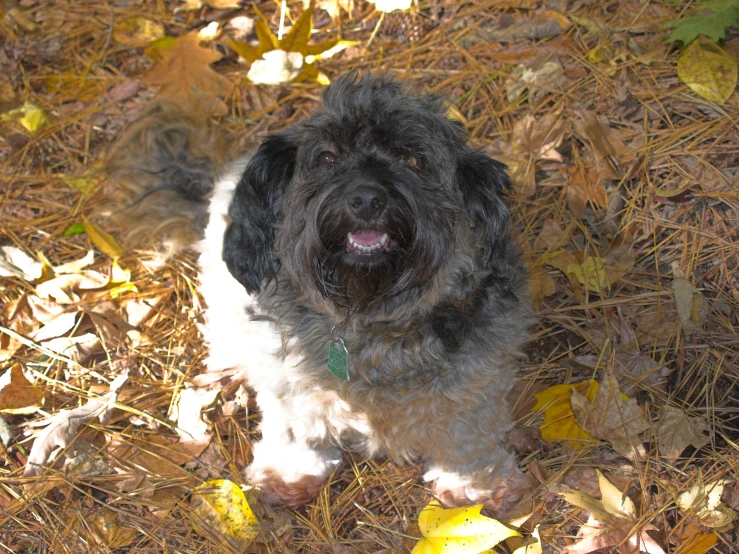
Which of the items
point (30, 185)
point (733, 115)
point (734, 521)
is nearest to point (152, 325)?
point (30, 185)

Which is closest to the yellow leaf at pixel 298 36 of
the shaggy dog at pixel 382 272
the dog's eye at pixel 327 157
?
the shaggy dog at pixel 382 272

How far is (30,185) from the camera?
500cm

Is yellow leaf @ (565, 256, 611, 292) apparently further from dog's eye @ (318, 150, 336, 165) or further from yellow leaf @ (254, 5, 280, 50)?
yellow leaf @ (254, 5, 280, 50)

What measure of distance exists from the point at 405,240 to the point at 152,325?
2.23 m

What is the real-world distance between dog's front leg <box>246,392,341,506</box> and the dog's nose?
130 cm

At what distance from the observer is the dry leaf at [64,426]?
3.68 metres

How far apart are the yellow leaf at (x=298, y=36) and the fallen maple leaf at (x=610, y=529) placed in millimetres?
3516

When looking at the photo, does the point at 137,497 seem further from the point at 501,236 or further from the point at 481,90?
the point at 481,90

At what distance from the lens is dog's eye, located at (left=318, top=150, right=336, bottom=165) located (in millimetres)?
3121

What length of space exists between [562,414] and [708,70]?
2.43 m

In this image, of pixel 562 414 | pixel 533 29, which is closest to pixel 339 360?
pixel 562 414

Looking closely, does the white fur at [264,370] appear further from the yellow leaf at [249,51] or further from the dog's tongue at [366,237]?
the yellow leaf at [249,51]

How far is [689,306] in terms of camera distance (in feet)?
13.0

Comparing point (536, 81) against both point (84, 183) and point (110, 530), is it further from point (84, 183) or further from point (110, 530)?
point (110, 530)
